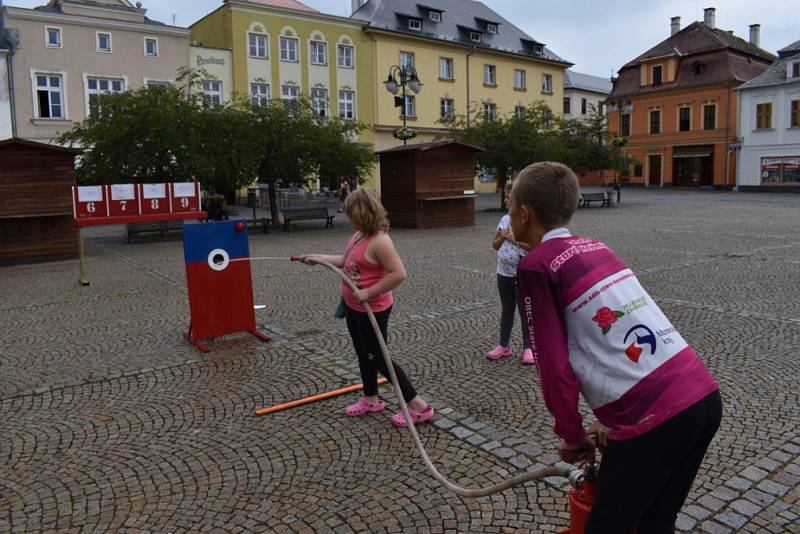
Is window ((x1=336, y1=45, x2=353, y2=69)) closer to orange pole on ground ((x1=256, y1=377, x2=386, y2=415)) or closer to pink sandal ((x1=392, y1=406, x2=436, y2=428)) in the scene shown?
orange pole on ground ((x1=256, y1=377, x2=386, y2=415))

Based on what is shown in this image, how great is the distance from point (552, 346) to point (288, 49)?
138 ft

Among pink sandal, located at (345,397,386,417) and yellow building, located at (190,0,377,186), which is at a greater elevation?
yellow building, located at (190,0,377,186)

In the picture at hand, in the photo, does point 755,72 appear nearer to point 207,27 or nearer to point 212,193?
point 207,27

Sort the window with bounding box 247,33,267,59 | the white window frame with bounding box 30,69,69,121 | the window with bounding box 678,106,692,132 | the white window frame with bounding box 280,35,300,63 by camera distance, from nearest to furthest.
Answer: the white window frame with bounding box 30,69,69,121 < the window with bounding box 247,33,267,59 < the white window frame with bounding box 280,35,300,63 < the window with bounding box 678,106,692,132

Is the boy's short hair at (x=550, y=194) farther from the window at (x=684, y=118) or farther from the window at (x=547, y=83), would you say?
the window at (x=547, y=83)

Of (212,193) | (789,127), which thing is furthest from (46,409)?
(789,127)

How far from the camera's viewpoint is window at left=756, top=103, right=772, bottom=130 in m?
45.8

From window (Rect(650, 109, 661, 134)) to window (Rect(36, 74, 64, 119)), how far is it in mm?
42470

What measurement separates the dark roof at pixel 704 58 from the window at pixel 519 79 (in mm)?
8838

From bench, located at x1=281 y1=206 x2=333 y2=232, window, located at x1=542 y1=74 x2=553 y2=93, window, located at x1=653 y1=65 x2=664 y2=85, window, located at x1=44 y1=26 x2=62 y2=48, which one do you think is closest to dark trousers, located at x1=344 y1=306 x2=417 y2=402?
bench, located at x1=281 y1=206 x2=333 y2=232

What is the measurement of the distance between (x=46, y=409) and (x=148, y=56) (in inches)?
1379

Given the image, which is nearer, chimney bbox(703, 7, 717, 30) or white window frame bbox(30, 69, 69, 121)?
white window frame bbox(30, 69, 69, 121)

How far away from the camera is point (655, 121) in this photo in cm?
5434

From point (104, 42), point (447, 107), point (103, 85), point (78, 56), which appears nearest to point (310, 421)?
point (78, 56)
